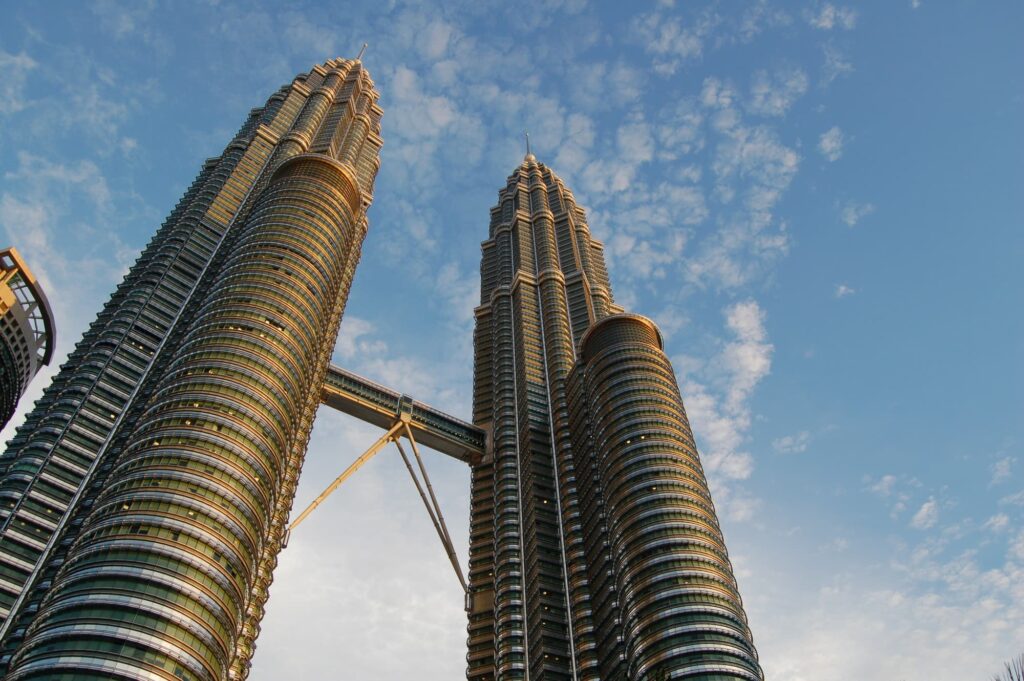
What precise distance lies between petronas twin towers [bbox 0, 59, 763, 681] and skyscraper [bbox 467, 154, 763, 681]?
388mm

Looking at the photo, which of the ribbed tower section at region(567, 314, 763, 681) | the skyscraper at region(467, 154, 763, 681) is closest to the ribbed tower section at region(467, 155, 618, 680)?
the skyscraper at region(467, 154, 763, 681)

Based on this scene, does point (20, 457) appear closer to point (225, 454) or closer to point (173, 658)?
point (225, 454)

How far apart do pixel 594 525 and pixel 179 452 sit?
60560 millimetres

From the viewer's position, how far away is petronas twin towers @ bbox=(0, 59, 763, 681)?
7900cm

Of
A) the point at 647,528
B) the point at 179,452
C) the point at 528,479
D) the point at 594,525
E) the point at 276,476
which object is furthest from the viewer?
the point at 528,479

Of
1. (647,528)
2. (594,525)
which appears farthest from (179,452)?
(594,525)

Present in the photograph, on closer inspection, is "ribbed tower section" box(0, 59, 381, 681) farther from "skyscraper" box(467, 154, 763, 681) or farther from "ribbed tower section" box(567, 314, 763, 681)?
"ribbed tower section" box(567, 314, 763, 681)

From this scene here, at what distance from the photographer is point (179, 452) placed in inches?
3509

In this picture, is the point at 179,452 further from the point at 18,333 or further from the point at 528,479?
the point at 528,479

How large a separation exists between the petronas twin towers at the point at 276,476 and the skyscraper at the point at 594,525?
1.27 feet

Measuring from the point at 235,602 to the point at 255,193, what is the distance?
4338 inches

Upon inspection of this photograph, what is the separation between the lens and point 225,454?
90.9 meters

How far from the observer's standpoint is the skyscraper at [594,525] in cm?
9475

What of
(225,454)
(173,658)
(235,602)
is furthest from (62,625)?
(225,454)
